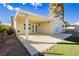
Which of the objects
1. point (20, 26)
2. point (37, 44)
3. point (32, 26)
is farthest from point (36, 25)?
point (37, 44)

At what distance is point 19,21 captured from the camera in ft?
59.6

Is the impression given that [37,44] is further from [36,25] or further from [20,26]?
[36,25]

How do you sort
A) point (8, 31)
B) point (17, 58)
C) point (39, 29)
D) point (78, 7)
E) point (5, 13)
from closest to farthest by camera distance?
point (17, 58) → point (78, 7) → point (8, 31) → point (5, 13) → point (39, 29)

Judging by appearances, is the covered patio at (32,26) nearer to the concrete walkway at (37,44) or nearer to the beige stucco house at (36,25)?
the beige stucco house at (36,25)

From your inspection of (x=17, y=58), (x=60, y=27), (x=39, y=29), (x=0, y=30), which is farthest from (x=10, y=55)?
(x=60, y=27)

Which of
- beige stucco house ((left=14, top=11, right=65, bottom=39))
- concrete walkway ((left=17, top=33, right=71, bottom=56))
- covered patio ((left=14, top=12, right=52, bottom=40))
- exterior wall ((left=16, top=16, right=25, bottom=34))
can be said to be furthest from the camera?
exterior wall ((left=16, top=16, right=25, bottom=34))

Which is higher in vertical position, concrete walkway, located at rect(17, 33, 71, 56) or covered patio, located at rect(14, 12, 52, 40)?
covered patio, located at rect(14, 12, 52, 40)

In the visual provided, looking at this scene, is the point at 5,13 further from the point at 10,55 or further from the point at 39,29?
the point at 10,55

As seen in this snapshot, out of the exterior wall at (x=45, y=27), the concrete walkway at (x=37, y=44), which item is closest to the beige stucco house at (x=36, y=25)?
the exterior wall at (x=45, y=27)

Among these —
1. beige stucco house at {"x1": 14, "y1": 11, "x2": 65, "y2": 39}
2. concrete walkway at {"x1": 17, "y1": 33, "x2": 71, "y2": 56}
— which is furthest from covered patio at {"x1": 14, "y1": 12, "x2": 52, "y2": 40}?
concrete walkway at {"x1": 17, "y1": 33, "x2": 71, "y2": 56}

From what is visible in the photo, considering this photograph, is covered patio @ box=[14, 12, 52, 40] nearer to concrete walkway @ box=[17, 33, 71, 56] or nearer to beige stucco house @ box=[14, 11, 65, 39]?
beige stucco house @ box=[14, 11, 65, 39]

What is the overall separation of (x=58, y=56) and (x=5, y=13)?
12615 millimetres

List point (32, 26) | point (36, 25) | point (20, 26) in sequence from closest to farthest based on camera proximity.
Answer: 1. point (20, 26)
2. point (32, 26)
3. point (36, 25)

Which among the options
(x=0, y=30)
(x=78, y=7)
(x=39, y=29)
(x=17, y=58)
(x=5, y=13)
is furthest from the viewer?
(x=39, y=29)
